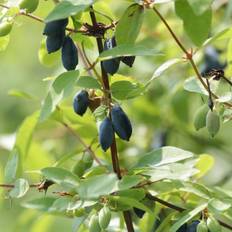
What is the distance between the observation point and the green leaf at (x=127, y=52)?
4.35 ft

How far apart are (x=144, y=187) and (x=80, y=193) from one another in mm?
253

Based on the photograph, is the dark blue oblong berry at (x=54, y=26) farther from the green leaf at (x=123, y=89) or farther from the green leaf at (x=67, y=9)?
the green leaf at (x=123, y=89)

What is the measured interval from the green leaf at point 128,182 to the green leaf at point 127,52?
18 centimetres

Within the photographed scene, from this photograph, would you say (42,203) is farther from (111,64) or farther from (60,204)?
(111,64)

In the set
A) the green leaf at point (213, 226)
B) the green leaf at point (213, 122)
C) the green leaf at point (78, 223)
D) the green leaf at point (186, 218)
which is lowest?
the green leaf at point (213, 226)

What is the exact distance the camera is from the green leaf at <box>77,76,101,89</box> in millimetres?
1429

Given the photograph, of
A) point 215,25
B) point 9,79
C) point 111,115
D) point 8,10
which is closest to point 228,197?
point 111,115

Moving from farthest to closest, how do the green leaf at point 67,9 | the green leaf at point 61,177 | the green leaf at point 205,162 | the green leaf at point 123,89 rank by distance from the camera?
1. the green leaf at point 205,162
2. the green leaf at point 123,89
3. the green leaf at point 61,177
4. the green leaf at point 67,9

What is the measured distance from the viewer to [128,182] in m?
1.34

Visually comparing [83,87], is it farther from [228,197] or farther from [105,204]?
[228,197]

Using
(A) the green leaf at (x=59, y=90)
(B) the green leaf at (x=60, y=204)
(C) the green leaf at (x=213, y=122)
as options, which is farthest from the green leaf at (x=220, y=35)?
(B) the green leaf at (x=60, y=204)

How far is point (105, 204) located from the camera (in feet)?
4.54

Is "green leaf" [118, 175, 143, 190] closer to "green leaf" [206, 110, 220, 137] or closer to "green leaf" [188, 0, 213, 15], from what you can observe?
"green leaf" [206, 110, 220, 137]

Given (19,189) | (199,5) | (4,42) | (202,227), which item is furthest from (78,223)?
(199,5)
